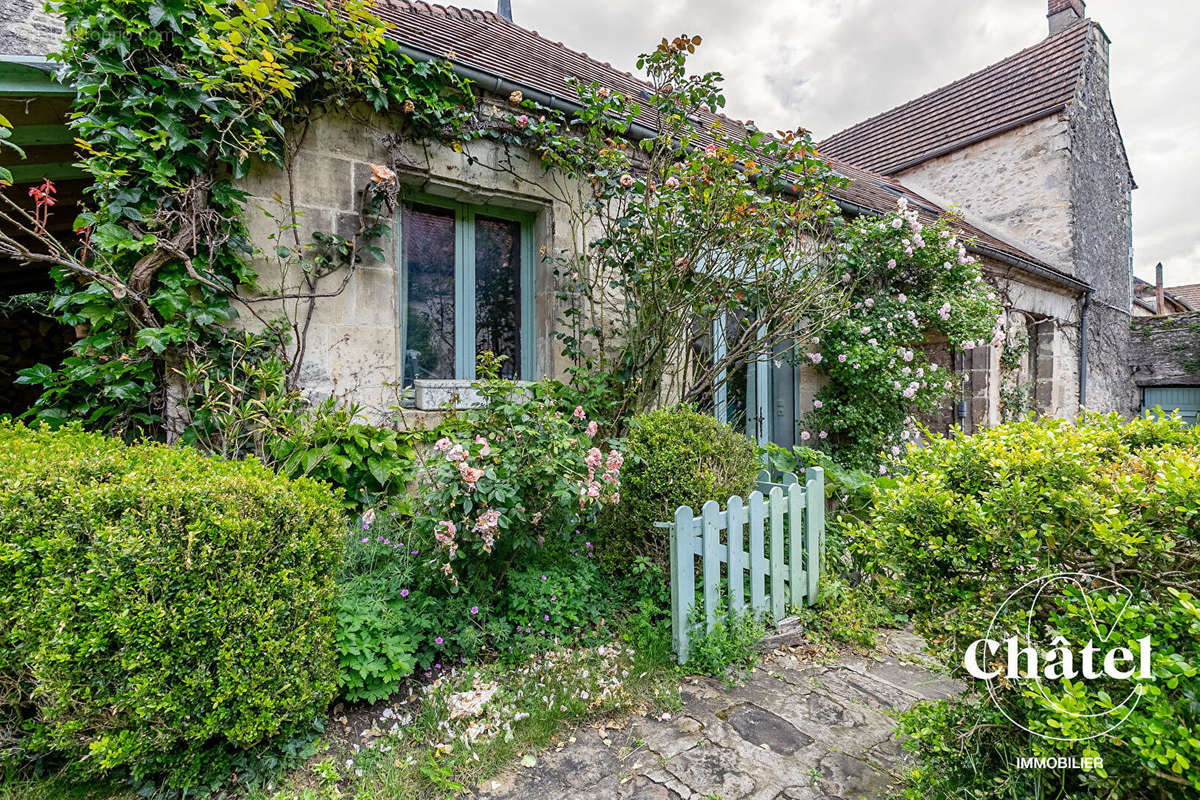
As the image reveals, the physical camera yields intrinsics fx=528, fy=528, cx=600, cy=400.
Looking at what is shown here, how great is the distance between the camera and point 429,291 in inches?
166

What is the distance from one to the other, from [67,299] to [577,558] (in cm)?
325

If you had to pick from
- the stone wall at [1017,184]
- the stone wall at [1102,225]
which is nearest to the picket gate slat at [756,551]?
the stone wall at [1017,184]

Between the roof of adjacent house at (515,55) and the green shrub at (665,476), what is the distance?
2.90 m

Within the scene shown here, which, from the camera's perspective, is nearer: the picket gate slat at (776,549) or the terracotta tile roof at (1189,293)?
the picket gate slat at (776,549)

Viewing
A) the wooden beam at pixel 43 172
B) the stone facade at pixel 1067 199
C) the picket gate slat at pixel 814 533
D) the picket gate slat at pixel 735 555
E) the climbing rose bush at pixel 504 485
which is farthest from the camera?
the stone facade at pixel 1067 199

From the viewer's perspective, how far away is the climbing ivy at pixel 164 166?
2.96m

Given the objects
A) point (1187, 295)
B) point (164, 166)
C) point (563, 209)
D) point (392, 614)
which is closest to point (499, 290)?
point (563, 209)

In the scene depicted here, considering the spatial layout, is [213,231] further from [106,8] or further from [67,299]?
[106,8]

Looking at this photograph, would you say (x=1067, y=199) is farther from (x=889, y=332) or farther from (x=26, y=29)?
(x=26, y=29)

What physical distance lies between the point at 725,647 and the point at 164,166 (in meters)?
4.18

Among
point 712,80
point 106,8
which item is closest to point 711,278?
point 712,80

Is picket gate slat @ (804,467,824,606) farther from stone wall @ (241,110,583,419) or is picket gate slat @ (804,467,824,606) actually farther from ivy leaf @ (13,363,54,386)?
ivy leaf @ (13,363,54,386)

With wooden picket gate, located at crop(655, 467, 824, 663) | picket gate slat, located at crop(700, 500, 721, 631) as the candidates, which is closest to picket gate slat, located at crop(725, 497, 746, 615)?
wooden picket gate, located at crop(655, 467, 824, 663)

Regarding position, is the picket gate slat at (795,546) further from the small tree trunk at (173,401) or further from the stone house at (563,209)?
the small tree trunk at (173,401)
